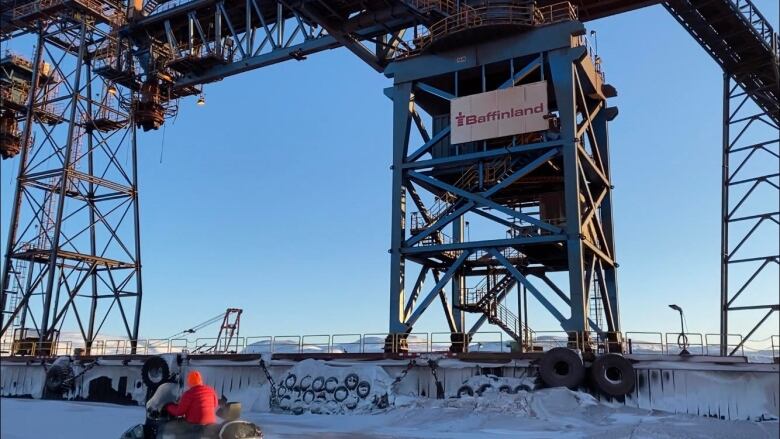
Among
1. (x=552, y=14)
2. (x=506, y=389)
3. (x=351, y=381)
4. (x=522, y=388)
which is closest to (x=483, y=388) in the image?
(x=506, y=389)

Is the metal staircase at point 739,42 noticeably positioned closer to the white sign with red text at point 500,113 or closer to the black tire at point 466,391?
the white sign with red text at point 500,113

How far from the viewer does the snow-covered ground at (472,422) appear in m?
17.7

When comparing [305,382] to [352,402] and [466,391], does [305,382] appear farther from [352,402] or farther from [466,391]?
[466,391]

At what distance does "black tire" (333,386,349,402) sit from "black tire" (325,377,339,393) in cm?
13

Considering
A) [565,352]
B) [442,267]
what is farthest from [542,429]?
[442,267]

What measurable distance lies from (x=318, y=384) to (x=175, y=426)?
15755 millimetres

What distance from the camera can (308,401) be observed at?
25.3 m

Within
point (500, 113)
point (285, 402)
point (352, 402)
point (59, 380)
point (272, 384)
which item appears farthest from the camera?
point (59, 380)

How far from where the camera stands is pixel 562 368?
2297 centimetres

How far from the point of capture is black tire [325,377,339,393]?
25203 millimetres

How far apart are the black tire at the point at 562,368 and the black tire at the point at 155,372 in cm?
1589

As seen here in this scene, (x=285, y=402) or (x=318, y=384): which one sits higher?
(x=318, y=384)

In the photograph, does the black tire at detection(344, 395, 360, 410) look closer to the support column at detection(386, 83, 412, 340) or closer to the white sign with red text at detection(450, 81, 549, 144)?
the support column at detection(386, 83, 412, 340)

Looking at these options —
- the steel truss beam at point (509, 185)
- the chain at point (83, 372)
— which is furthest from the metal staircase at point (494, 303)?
the chain at point (83, 372)
